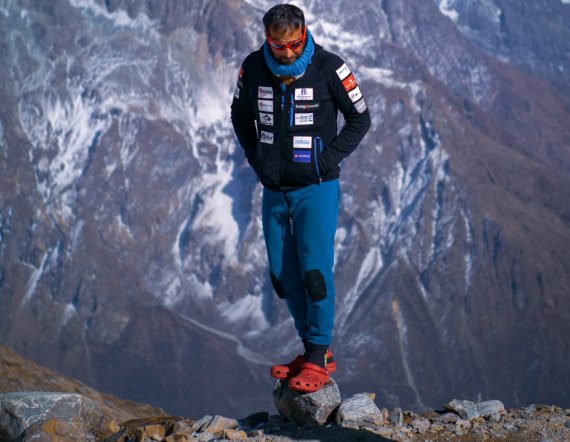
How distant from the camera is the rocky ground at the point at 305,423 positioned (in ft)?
49.5

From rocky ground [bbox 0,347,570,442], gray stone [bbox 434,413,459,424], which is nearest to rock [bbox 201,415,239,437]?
rocky ground [bbox 0,347,570,442]

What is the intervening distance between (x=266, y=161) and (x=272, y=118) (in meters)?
0.69

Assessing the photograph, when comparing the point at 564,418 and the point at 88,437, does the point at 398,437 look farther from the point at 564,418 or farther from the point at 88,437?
the point at 88,437

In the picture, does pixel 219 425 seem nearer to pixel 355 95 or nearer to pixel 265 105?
pixel 265 105

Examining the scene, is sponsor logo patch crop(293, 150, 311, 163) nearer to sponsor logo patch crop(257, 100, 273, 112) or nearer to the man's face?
sponsor logo patch crop(257, 100, 273, 112)

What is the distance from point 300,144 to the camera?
14648 millimetres

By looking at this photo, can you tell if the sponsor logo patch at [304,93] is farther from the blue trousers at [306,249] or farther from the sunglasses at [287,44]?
the blue trousers at [306,249]

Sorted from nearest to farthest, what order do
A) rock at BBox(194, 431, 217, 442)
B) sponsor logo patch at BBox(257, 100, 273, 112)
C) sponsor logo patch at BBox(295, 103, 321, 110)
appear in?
sponsor logo patch at BBox(295, 103, 321, 110) < sponsor logo patch at BBox(257, 100, 273, 112) < rock at BBox(194, 431, 217, 442)

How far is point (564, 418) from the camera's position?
1562cm

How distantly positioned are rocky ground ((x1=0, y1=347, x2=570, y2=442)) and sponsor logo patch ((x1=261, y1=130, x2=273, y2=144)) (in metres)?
4.48

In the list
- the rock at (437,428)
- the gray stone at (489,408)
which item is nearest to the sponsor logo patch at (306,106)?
the rock at (437,428)

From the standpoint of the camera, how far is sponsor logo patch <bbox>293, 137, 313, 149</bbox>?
14.6 m

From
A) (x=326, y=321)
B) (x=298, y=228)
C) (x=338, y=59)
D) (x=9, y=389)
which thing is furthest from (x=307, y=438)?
(x=9, y=389)

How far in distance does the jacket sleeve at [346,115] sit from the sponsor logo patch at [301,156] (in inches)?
7.5
